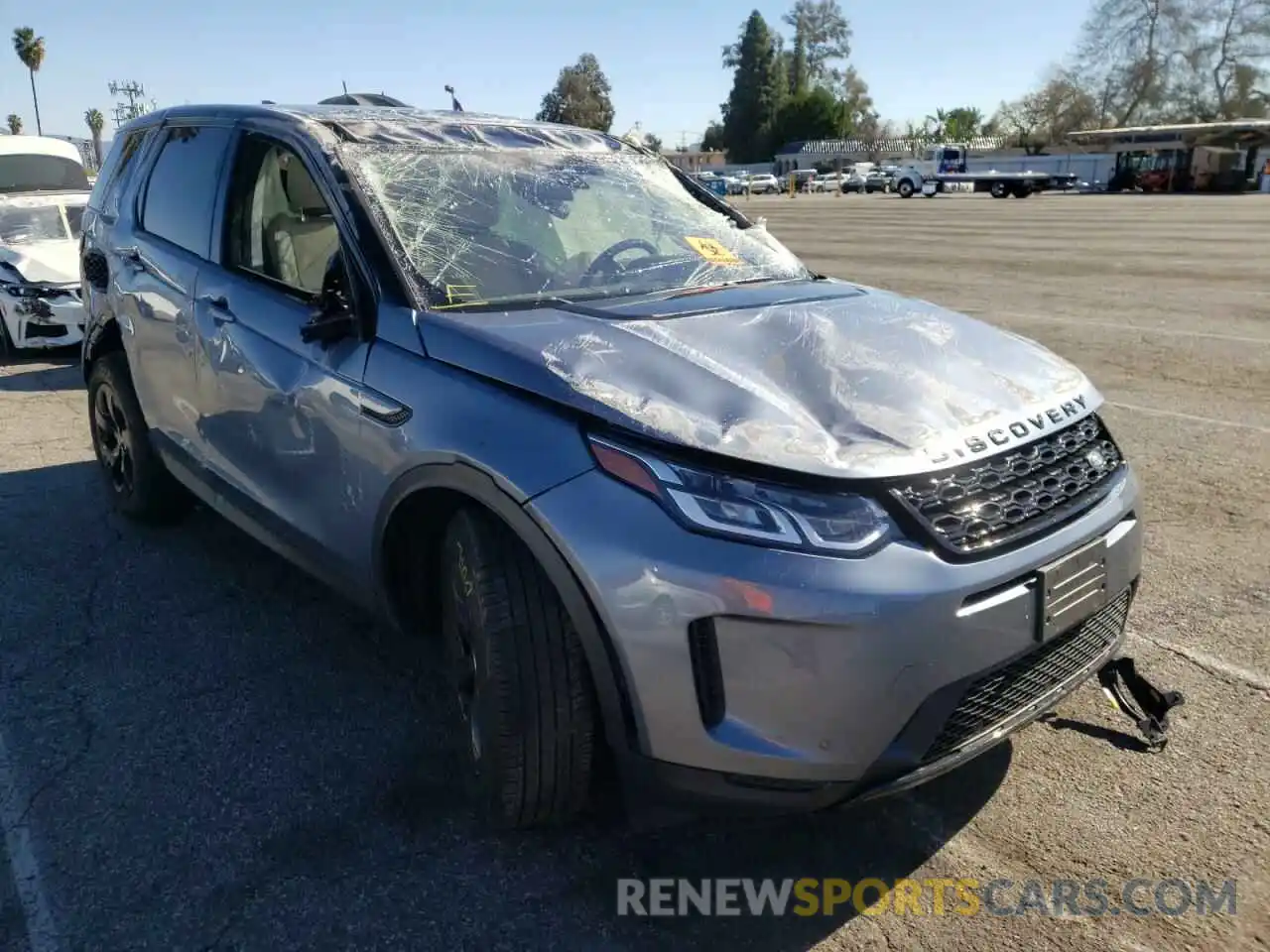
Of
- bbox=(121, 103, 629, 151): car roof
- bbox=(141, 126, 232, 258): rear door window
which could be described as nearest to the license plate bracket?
bbox=(121, 103, 629, 151): car roof

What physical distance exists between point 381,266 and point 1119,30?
131327 millimetres

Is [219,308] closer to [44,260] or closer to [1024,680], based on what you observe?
[1024,680]

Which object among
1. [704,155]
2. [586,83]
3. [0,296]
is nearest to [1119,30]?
[704,155]

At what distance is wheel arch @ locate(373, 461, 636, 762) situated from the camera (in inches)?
87.7

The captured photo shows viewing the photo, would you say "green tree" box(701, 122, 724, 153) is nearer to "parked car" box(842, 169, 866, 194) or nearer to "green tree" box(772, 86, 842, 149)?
"green tree" box(772, 86, 842, 149)

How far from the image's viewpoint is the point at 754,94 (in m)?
118

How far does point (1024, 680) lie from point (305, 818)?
189 centimetres

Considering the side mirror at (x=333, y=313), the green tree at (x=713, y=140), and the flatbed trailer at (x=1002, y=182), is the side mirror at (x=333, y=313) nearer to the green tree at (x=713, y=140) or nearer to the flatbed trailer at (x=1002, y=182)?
the flatbed trailer at (x=1002, y=182)

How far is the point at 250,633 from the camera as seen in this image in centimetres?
379

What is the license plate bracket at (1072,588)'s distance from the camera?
90.2 inches

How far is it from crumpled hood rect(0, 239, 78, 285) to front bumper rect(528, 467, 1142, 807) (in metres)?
8.65

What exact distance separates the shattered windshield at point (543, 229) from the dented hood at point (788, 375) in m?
0.22

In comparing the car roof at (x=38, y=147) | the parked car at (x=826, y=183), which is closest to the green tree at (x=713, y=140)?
the parked car at (x=826, y=183)

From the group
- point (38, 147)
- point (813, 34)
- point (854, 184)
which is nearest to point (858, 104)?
point (813, 34)
